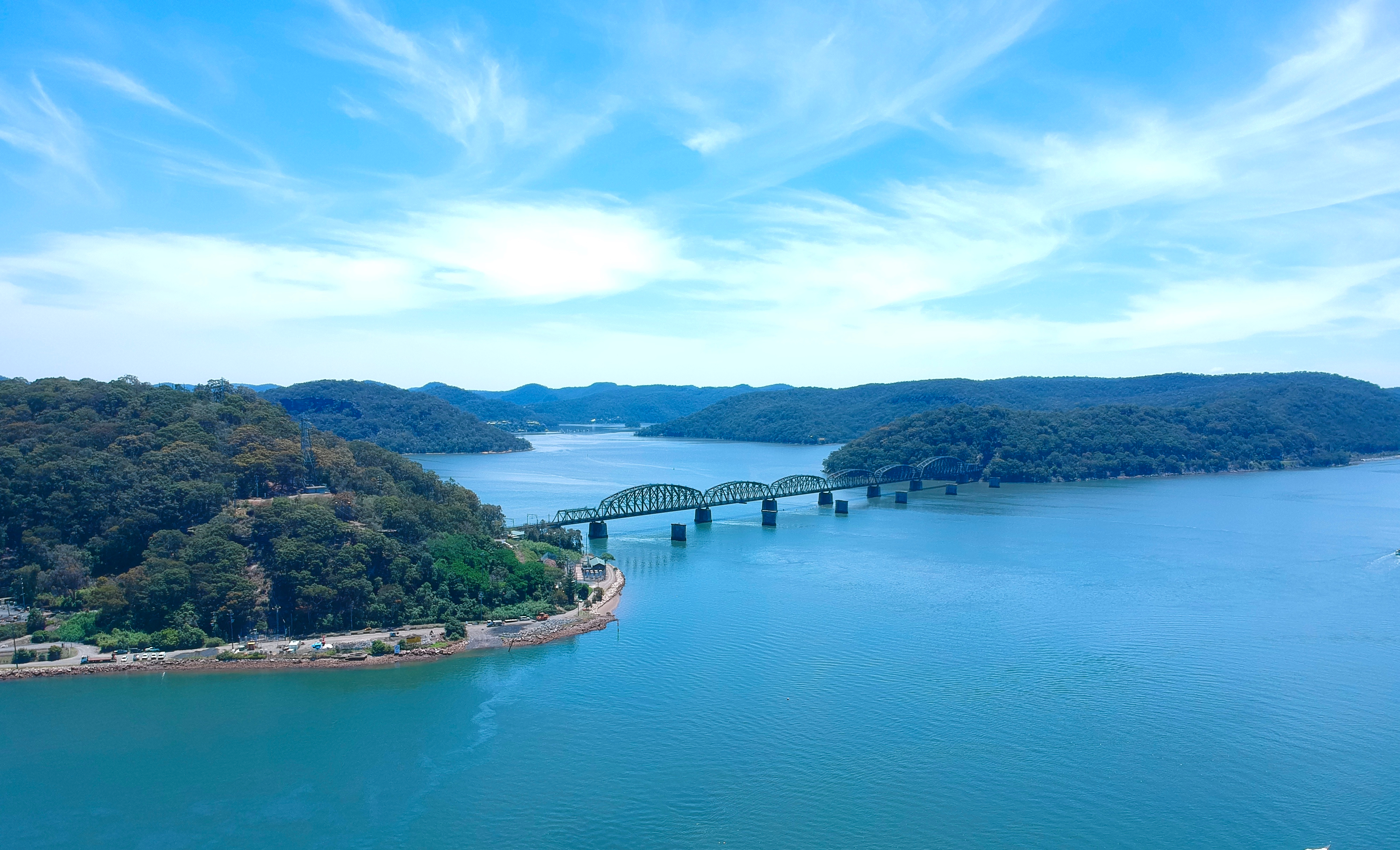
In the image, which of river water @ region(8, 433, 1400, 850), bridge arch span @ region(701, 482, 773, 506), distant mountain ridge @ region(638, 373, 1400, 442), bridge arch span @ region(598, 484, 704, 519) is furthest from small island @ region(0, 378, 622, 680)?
distant mountain ridge @ region(638, 373, 1400, 442)

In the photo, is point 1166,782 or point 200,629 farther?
point 200,629

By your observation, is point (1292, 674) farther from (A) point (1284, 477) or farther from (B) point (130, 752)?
(A) point (1284, 477)

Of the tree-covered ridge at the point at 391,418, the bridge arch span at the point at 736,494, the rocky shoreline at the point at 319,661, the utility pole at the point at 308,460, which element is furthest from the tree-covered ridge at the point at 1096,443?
the rocky shoreline at the point at 319,661

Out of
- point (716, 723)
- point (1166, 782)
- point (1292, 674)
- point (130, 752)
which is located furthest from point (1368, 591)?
point (130, 752)

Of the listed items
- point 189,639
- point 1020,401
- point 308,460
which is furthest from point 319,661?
point 1020,401

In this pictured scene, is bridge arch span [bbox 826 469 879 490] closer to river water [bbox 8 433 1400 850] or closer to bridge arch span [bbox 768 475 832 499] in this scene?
bridge arch span [bbox 768 475 832 499]

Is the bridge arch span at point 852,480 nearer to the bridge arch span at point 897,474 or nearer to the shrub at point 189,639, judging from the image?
the bridge arch span at point 897,474

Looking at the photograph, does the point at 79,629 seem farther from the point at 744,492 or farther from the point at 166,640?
the point at 744,492
